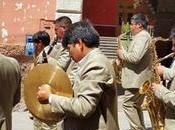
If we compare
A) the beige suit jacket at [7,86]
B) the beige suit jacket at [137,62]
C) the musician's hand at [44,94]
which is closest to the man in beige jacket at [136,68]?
the beige suit jacket at [137,62]

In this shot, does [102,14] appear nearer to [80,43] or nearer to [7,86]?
[7,86]

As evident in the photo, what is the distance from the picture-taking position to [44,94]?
4324 mm

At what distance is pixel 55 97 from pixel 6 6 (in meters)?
9.07

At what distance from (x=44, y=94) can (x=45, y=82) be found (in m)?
0.13

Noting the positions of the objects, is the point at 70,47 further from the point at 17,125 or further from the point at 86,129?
the point at 17,125

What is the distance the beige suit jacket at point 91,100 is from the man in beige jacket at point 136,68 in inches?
155

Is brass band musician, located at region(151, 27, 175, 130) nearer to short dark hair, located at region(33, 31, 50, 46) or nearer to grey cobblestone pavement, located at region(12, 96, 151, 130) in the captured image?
short dark hair, located at region(33, 31, 50, 46)

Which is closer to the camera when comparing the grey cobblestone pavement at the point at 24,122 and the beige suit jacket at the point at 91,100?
the beige suit jacket at the point at 91,100

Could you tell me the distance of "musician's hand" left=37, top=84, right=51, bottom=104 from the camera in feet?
14.2

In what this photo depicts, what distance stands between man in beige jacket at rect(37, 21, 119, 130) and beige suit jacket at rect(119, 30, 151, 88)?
3.95 meters

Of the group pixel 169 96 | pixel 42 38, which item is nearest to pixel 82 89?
pixel 169 96

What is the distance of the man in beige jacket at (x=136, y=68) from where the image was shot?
330 inches

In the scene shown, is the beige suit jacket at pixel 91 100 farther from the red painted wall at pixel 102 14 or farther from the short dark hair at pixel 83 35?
the red painted wall at pixel 102 14

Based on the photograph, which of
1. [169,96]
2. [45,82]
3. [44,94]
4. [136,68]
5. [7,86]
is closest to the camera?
[44,94]
